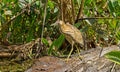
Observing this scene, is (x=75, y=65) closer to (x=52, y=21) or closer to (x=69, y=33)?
(x=69, y=33)

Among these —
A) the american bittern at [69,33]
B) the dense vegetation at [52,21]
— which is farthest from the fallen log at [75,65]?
the dense vegetation at [52,21]

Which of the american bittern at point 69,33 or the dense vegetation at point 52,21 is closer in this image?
the american bittern at point 69,33

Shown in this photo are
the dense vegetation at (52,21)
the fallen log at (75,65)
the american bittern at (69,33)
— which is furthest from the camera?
the dense vegetation at (52,21)

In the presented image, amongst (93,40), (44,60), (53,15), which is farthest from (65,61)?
(53,15)

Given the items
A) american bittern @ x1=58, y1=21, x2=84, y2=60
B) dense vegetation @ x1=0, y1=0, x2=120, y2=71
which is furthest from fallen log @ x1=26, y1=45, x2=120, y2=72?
dense vegetation @ x1=0, y1=0, x2=120, y2=71

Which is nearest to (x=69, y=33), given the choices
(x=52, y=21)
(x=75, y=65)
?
(x=75, y=65)

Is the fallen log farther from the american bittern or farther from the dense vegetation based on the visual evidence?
the dense vegetation

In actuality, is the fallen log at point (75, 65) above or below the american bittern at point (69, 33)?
below

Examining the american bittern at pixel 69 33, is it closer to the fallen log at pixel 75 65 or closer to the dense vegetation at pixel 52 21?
the fallen log at pixel 75 65

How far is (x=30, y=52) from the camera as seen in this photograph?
172 centimetres

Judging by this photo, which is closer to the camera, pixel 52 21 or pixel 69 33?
pixel 69 33

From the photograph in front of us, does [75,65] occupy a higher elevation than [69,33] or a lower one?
lower

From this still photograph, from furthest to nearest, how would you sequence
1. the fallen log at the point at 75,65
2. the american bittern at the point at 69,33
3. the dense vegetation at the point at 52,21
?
the dense vegetation at the point at 52,21 → the american bittern at the point at 69,33 → the fallen log at the point at 75,65

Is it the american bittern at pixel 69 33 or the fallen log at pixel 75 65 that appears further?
the american bittern at pixel 69 33
